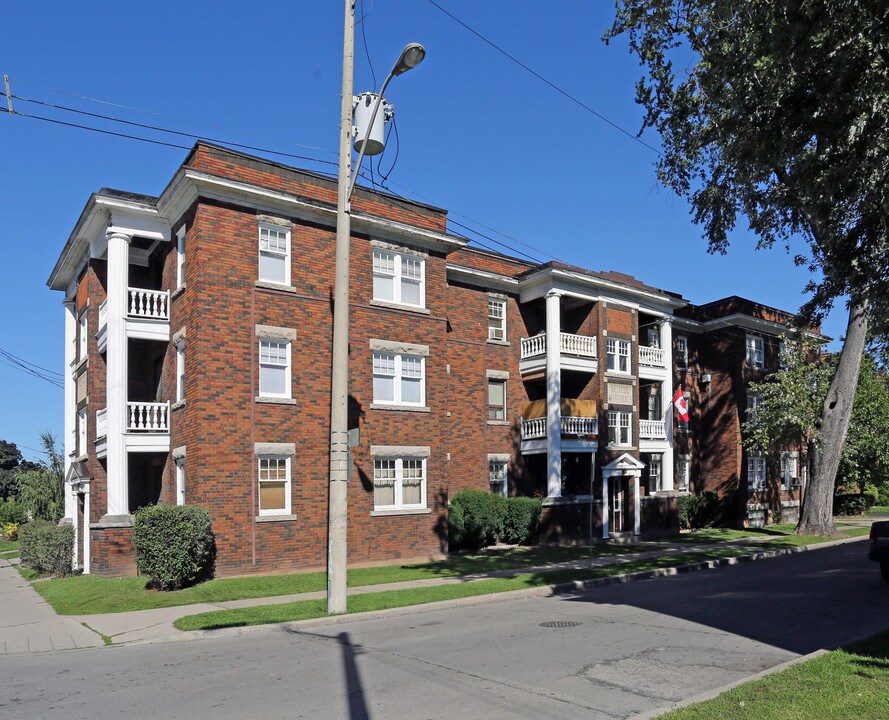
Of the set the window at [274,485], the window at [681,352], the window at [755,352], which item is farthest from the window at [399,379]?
the window at [755,352]

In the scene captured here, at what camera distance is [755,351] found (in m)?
38.9

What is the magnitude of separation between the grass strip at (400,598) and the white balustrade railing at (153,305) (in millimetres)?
10839

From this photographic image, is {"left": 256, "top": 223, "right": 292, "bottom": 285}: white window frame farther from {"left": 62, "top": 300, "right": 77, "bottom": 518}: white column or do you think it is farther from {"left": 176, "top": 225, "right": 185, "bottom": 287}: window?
{"left": 62, "top": 300, "right": 77, "bottom": 518}: white column

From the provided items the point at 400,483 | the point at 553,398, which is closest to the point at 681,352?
the point at 553,398

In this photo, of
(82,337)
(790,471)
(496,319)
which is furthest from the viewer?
(790,471)

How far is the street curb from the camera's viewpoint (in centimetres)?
1193

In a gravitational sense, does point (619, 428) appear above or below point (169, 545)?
above

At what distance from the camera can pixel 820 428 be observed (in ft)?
100

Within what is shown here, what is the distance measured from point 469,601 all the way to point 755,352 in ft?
94.1

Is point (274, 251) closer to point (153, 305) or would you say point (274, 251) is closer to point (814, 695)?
point (153, 305)

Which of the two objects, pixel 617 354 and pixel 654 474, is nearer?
pixel 617 354

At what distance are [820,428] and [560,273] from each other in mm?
12059

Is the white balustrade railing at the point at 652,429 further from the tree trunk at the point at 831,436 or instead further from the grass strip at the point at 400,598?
the grass strip at the point at 400,598

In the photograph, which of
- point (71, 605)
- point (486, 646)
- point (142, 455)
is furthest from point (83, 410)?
point (486, 646)
